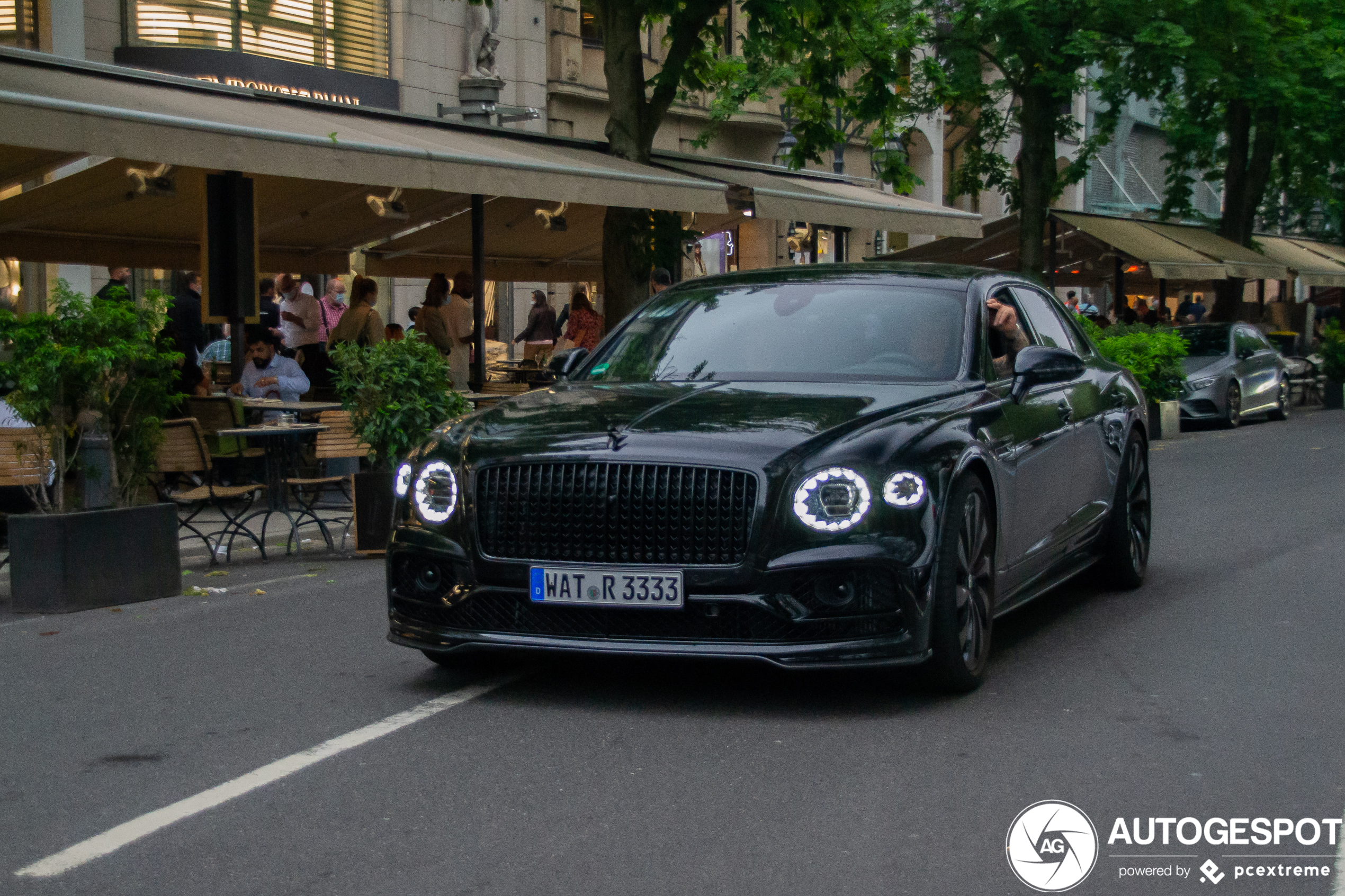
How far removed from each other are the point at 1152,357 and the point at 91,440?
49.7 ft

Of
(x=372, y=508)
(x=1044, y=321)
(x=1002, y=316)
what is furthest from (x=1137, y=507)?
(x=372, y=508)

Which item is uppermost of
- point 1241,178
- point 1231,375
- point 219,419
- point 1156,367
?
point 1241,178

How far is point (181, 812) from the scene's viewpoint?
4676 millimetres

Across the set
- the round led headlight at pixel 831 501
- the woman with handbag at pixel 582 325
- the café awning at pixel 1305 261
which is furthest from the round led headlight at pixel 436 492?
the café awning at pixel 1305 261

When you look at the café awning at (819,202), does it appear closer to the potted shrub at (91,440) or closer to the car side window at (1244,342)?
the car side window at (1244,342)

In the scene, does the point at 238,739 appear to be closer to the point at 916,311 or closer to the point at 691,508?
the point at 691,508

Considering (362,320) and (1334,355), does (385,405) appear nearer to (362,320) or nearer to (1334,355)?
(362,320)

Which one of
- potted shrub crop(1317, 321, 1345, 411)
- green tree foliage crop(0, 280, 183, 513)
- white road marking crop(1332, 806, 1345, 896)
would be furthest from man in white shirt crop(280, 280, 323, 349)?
potted shrub crop(1317, 321, 1345, 411)

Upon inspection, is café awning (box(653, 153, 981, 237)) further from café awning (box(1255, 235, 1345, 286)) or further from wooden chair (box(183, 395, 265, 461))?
café awning (box(1255, 235, 1345, 286))

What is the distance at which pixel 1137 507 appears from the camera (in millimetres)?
8703

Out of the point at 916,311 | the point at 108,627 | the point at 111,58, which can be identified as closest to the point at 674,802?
the point at 916,311

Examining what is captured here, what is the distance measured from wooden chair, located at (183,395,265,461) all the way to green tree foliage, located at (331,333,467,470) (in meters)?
2.28

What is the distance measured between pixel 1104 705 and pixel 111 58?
17.7 meters

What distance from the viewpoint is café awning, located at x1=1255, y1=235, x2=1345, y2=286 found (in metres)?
36.2
